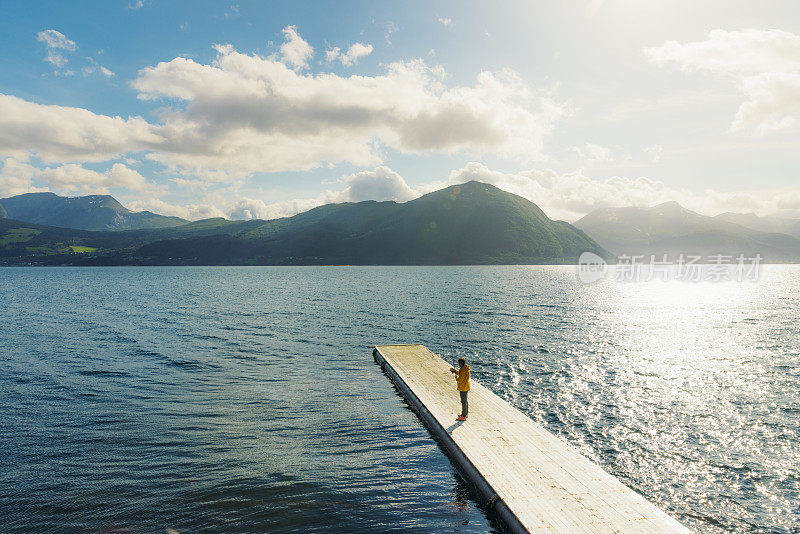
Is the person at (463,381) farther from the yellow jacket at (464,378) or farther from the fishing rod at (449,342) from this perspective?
the fishing rod at (449,342)

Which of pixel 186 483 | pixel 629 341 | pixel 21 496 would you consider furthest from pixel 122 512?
pixel 629 341

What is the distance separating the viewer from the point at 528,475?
46.3 feet

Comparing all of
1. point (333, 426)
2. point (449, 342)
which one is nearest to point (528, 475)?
point (333, 426)

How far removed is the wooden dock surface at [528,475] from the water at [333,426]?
3.00 feet

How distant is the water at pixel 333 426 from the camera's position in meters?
13.8

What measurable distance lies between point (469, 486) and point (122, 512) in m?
11.0

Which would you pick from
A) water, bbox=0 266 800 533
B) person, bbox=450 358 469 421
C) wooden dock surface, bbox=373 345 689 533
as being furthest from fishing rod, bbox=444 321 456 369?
person, bbox=450 358 469 421

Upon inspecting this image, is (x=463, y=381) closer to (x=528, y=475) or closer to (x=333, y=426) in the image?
(x=528, y=475)

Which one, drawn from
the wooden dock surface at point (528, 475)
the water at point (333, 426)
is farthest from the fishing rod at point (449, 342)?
the wooden dock surface at point (528, 475)

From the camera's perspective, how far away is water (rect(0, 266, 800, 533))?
13.8m

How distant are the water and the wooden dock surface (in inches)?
36.1

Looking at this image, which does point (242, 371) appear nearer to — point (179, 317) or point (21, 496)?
point (21, 496)

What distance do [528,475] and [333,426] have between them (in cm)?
986

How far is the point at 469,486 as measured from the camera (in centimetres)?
1515
